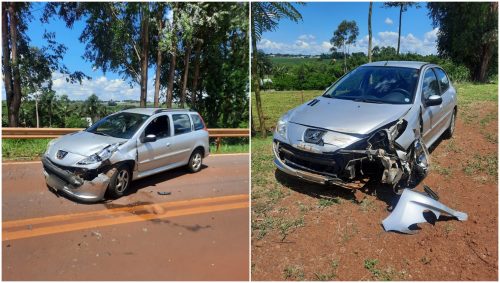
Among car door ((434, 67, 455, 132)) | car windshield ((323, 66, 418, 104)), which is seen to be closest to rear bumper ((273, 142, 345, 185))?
car windshield ((323, 66, 418, 104))

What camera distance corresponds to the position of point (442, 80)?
14.5 feet

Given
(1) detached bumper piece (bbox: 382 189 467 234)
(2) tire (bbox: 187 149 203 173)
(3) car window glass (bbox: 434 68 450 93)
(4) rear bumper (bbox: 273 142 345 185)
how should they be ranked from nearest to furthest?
(1) detached bumper piece (bbox: 382 189 467 234), (4) rear bumper (bbox: 273 142 345 185), (3) car window glass (bbox: 434 68 450 93), (2) tire (bbox: 187 149 203 173)

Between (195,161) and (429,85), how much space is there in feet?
9.37

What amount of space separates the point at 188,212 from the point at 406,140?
1.99 metres

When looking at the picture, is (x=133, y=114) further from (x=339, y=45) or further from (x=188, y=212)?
(x=339, y=45)

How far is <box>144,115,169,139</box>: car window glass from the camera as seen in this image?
4.30m

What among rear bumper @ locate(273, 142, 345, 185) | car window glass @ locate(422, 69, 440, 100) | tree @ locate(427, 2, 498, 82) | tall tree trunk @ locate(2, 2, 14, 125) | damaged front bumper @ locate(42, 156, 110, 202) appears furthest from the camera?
car window glass @ locate(422, 69, 440, 100)

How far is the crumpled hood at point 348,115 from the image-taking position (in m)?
3.16

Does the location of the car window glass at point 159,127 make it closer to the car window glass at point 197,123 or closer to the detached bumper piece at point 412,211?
the car window glass at point 197,123

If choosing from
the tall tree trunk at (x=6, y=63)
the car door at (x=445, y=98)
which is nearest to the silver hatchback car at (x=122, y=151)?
the tall tree trunk at (x=6, y=63)

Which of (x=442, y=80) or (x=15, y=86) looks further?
(x=442, y=80)

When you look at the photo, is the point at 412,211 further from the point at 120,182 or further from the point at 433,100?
Result: the point at 120,182

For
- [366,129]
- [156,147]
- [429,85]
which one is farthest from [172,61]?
[429,85]

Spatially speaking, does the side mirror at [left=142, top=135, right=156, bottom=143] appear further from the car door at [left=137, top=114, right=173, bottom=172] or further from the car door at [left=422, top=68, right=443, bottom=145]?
the car door at [left=422, top=68, right=443, bottom=145]
